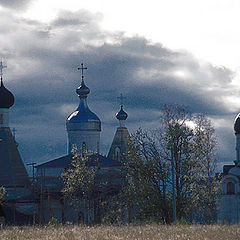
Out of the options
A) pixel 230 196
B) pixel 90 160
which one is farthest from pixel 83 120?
pixel 230 196

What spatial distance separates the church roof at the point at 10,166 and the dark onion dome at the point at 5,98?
375 cm

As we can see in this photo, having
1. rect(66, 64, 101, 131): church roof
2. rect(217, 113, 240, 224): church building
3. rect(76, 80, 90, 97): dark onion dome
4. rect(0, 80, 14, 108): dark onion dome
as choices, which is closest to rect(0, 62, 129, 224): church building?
rect(0, 80, 14, 108): dark onion dome

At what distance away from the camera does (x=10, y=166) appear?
51.1m

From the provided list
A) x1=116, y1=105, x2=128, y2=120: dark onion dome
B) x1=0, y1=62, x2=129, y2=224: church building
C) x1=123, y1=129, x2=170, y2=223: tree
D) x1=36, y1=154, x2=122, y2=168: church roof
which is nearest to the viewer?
x1=123, y1=129, x2=170, y2=223: tree

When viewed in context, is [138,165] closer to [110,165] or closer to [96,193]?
[96,193]

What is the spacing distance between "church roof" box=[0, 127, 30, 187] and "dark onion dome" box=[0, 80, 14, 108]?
12.3 ft

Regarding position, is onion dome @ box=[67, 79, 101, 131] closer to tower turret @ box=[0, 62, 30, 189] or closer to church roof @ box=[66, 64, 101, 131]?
church roof @ box=[66, 64, 101, 131]

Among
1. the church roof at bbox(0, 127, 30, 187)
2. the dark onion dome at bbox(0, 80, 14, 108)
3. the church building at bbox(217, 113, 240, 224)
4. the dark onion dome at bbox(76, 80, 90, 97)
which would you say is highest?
the dark onion dome at bbox(76, 80, 90, 97)

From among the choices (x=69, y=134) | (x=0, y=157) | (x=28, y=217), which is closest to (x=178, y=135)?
(x=28, y=217)

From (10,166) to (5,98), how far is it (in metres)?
7.56

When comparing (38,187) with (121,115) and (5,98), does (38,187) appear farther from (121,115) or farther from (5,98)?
(121,115)

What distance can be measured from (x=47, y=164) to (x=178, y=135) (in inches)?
1189

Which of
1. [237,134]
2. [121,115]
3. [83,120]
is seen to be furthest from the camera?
[121,115]

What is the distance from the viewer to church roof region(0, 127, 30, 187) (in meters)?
50.9
